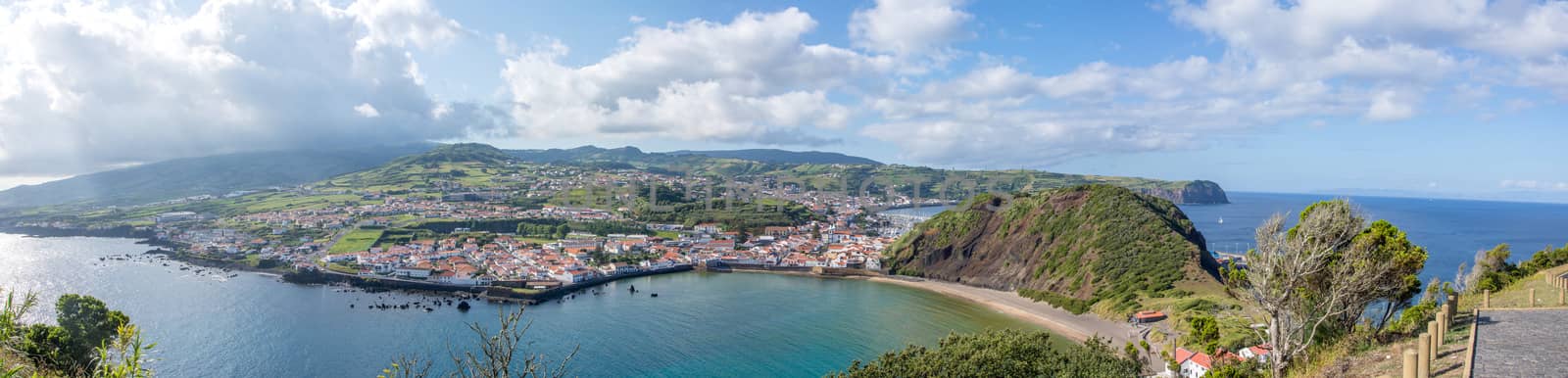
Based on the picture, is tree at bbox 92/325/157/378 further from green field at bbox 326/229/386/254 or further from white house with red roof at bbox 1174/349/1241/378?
green field at bbox 326/229/386/254

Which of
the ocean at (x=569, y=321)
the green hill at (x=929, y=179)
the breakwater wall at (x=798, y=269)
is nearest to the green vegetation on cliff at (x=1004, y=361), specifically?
the ocean at (x=569, y=321)

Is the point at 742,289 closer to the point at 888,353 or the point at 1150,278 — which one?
the point at 1150,278

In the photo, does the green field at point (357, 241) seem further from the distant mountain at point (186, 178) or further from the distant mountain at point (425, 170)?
the distant mountain at point (186, 178)

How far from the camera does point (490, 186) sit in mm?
79750

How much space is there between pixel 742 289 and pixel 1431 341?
2941cm

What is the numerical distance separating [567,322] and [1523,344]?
83.7ft

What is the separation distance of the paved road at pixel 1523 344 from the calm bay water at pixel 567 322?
575 inches

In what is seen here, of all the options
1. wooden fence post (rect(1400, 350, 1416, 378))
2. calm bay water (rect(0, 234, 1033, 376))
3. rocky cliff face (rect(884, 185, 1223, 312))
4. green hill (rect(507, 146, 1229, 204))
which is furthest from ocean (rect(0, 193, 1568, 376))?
green hill (rect(507, 146, 1229, 204))

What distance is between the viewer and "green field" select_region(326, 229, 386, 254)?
41.5m

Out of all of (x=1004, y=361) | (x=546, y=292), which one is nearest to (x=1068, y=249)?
(x=1004, y=361)

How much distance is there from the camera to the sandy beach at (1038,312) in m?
23.2

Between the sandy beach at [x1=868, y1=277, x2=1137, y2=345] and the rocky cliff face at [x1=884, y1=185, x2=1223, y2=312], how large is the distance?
2.41ft

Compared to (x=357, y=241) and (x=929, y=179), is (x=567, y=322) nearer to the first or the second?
(x=357, y=241)

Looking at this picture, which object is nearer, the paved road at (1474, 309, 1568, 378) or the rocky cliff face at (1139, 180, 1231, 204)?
the paved road at (1474, 309, 1568, 378)
